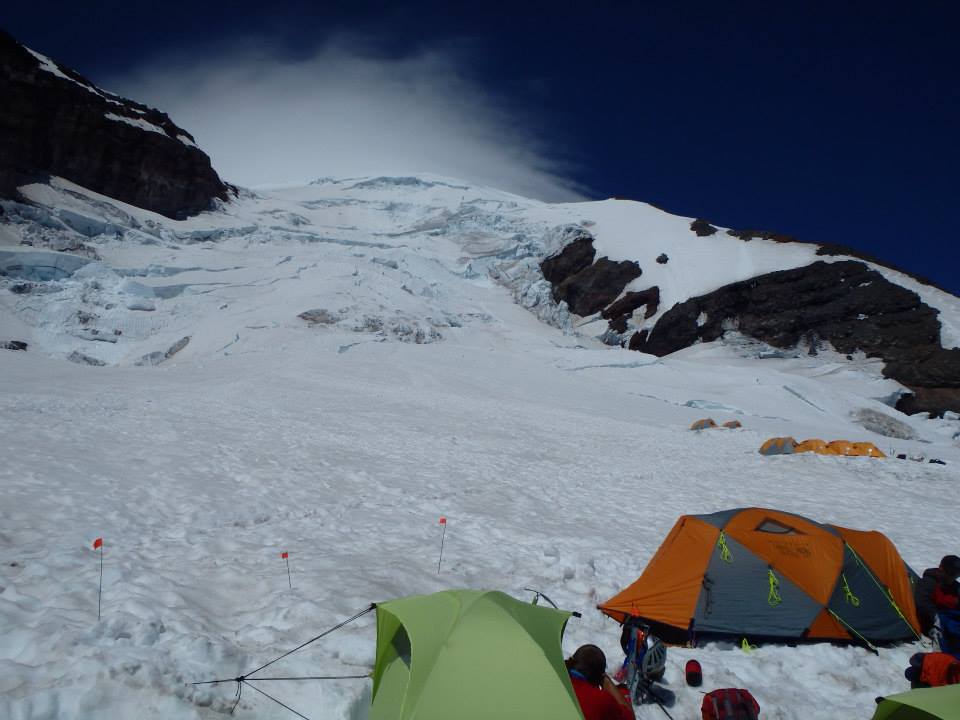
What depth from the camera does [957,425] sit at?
38.6 metres

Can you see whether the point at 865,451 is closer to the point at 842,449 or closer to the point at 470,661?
the point at 842,449

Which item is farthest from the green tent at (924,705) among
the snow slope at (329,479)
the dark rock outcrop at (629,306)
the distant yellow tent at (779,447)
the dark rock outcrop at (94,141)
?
the dark rock outcrop at (94,141)

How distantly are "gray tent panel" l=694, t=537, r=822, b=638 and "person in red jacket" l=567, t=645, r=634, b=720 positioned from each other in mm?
2397

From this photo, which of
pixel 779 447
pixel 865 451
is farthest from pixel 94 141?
pixel 865 451

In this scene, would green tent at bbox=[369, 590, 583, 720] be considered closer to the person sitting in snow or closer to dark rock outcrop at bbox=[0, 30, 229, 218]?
the person sitting in snow

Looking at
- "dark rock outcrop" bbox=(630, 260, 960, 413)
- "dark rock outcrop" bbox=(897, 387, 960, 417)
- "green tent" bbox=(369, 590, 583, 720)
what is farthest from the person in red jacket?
"dark rock outcrop" bbox=(630, 260, 960, 413)

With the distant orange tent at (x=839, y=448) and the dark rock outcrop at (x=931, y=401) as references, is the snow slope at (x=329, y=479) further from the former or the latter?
the dark rock outcrop at (x=931, y=401)

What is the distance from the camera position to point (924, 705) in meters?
3.56

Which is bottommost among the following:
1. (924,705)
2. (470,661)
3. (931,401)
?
(470,661)

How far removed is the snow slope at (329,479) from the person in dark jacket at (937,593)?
512mm

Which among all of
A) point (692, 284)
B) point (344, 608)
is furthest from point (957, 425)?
point (344, 608)

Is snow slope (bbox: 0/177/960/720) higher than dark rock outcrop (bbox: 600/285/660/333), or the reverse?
dark rock outcrop (bbox: 600/285/660/333)

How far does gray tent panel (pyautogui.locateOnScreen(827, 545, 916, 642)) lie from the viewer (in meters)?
6.04

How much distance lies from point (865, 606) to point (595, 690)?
4376 millimetres
